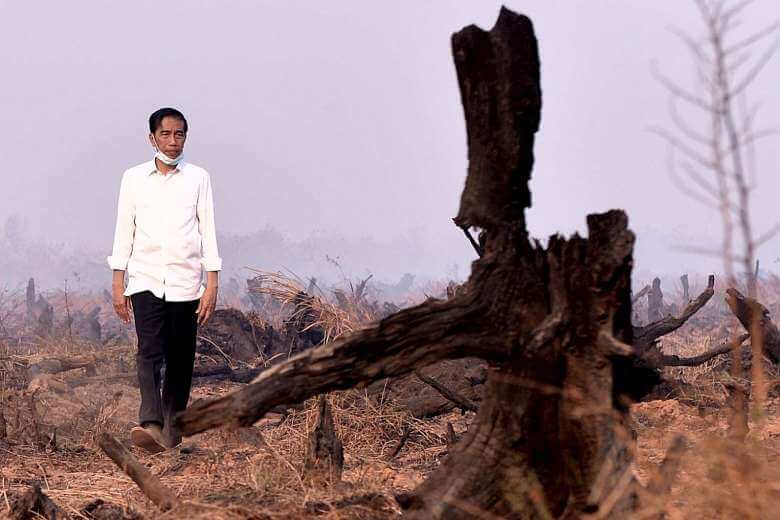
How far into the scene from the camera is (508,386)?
3.59 meters

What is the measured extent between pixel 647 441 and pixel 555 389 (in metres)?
3.54

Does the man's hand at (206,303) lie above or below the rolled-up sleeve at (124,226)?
below

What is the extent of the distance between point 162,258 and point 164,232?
18 centimetres

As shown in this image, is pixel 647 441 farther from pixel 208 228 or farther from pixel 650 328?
pixel 208 228

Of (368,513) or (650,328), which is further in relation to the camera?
(650,328)

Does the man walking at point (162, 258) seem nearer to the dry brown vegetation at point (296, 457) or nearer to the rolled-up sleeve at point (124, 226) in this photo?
the rolled-up sleeve at point (124, 226)

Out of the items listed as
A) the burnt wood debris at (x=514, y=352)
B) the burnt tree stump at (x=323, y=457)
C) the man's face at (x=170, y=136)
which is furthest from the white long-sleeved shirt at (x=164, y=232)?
the burnt wood debris at (x=514, y=352)

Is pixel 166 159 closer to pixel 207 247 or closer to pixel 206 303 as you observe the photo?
pixel 207 247

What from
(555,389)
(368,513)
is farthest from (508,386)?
(368,513)

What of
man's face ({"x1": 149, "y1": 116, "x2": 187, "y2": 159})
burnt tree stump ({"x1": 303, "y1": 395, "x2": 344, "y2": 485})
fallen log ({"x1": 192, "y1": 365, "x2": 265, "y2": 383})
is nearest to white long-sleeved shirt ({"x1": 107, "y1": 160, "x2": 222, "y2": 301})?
man's face ({"x1": 149, "y1": 116, "x2": 187, "y2": 159})

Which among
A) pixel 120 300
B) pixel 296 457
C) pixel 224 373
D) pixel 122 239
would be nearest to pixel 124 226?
pixel 122 239

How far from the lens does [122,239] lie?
644 cm

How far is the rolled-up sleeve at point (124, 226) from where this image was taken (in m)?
6.41

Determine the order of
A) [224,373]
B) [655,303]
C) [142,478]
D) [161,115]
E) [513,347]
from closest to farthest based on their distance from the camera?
[513,347] < [142,478] < [161,115] < [224,373] < [655,303]
